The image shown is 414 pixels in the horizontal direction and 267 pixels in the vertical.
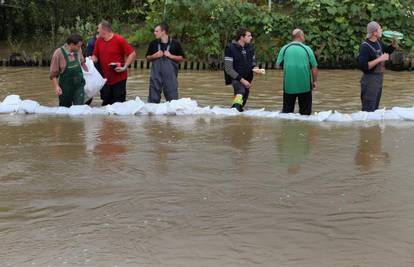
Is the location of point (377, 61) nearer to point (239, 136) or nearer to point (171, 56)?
point (239, 136)

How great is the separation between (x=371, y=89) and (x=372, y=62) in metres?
0.44

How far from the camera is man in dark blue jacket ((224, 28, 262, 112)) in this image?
9727 mm

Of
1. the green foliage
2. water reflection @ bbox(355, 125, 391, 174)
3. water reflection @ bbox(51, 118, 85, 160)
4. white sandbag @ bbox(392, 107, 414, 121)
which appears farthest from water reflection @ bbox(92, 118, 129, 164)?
the green foliage

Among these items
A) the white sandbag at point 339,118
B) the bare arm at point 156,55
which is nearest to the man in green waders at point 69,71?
the bare arm at point 156,55

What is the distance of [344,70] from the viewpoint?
59.3 feet

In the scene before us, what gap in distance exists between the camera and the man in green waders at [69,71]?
9547 millimetres

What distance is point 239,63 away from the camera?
32.2 ft

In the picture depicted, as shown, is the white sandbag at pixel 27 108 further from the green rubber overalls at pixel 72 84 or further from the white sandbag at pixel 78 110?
the white sandbag at pixel 78 110

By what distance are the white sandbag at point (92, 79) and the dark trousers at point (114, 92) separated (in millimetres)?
268

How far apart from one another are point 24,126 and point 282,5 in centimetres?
1624

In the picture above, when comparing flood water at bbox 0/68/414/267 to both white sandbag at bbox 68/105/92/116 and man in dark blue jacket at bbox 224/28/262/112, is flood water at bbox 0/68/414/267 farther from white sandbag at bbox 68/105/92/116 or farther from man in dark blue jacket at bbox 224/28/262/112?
man in dark blue jacket at bbox 224/28/262/112

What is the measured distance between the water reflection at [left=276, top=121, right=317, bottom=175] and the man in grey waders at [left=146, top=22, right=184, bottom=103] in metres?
2.09

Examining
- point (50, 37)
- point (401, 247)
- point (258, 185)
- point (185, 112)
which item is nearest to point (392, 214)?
point (401, 247)

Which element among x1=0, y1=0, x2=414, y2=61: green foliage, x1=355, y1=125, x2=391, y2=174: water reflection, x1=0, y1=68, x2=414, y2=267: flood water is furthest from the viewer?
x1=0, y1=0, x2=414, y2=61: green foliage
